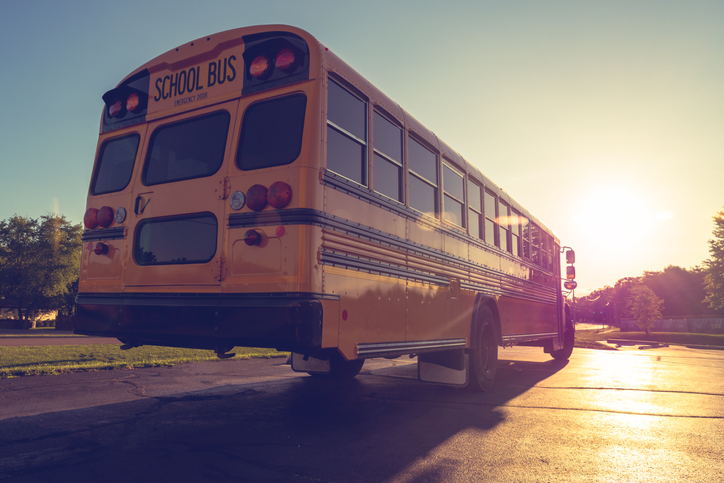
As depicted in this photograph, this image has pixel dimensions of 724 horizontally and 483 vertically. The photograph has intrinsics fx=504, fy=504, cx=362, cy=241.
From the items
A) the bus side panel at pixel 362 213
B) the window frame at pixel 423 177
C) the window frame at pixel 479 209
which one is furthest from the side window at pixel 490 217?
the bus side panel at pixel 362 213

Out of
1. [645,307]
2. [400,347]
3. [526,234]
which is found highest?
[526,234]

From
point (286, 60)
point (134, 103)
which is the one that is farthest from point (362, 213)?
point (134, 103)

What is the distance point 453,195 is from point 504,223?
2.40m

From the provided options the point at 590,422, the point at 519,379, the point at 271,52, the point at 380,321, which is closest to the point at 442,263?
the point at 380,321

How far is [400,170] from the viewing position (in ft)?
16.9

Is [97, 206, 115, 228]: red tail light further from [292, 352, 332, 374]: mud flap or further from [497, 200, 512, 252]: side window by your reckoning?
[497, 200, 512, 252]: side window

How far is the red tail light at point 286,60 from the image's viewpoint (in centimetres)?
413

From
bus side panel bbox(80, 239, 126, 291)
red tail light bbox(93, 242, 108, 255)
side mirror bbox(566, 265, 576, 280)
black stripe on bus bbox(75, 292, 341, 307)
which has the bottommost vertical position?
black stripe on bus bbox(75, 292, 341, 307)

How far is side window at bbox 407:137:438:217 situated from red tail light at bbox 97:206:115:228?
295 centimetres

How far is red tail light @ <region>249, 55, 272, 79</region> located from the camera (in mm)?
4262

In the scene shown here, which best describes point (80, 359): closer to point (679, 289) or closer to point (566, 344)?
point (566, 344)

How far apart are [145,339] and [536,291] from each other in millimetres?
7721

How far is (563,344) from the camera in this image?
12922mm

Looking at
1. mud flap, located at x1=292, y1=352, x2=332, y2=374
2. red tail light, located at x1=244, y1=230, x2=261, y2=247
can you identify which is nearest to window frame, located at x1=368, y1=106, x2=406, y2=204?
red tail light, located at x1=244, y1=230, x2=261, y2=247
